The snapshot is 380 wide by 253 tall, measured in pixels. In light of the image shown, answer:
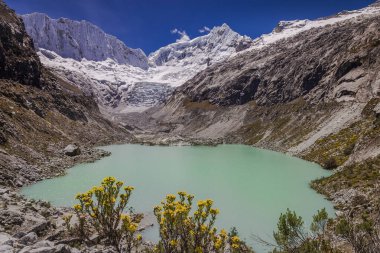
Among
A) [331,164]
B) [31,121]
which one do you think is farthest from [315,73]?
[31,121]

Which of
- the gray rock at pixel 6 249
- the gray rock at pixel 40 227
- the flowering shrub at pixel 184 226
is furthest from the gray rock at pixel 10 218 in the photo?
the flowering shrub at pixel 184 226

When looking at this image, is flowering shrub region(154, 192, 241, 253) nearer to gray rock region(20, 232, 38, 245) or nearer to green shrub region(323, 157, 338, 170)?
gray rock region(20, 232, 38, 245)

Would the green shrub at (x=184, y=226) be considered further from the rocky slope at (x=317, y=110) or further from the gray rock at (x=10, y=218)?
the rocky slope at (x=317, y=110)

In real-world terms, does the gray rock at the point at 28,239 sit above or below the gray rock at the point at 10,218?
below

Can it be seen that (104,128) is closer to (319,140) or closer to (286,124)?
(286,124)

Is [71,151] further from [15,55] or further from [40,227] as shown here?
[15,55]
